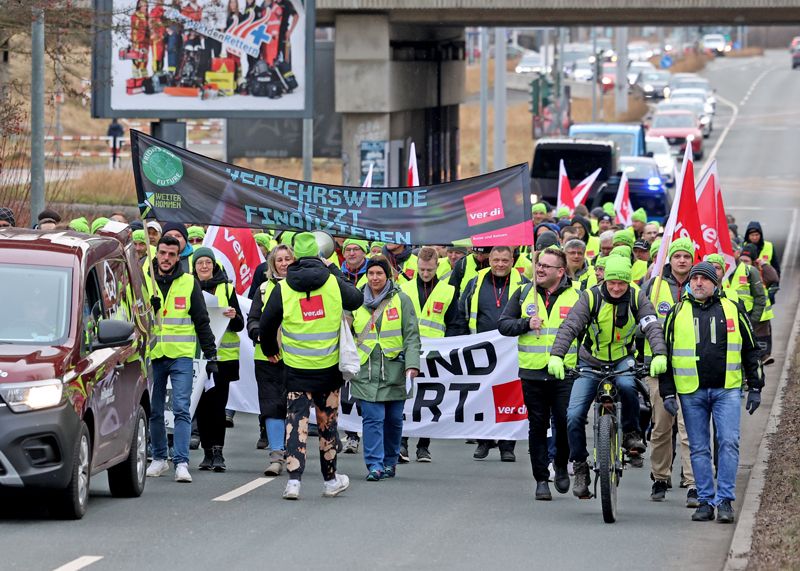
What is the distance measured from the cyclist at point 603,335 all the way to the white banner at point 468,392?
260cm

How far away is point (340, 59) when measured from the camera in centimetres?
3425

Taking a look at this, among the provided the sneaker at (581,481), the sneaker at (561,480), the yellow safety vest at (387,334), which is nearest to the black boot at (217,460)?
the yellow safety vest at (387,334)

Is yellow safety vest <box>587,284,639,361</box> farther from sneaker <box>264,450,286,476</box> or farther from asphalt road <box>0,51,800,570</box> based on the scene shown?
sneaker <box>264,450,286,476</box>

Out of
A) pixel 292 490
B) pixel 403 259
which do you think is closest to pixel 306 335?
pixel 292 490

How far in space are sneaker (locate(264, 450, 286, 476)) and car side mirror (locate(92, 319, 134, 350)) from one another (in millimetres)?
2660

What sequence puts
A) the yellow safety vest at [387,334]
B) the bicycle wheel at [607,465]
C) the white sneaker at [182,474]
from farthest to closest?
the yellow safety vest at [387,334] < the white sneaker at [182,474] < the bicycle wheel at [607,465]

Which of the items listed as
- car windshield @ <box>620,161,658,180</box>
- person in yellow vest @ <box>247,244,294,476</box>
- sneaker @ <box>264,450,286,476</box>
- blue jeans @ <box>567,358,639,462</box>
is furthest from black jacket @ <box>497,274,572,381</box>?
car windshield @ <box>620,161,658,180</box>

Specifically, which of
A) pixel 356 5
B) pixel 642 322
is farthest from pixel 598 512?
pixel 356 5

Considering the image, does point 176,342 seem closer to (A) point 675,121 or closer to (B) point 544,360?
(B) point 544,360

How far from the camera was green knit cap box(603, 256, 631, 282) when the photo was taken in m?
11.9

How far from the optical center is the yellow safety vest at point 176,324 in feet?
42.7

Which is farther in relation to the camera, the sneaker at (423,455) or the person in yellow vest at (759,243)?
the person in yellow vest at (759,243)

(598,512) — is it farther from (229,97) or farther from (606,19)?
(606,19)

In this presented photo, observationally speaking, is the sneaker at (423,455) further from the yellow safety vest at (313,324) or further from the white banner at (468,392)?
the yellow safety vest at (313,324)
